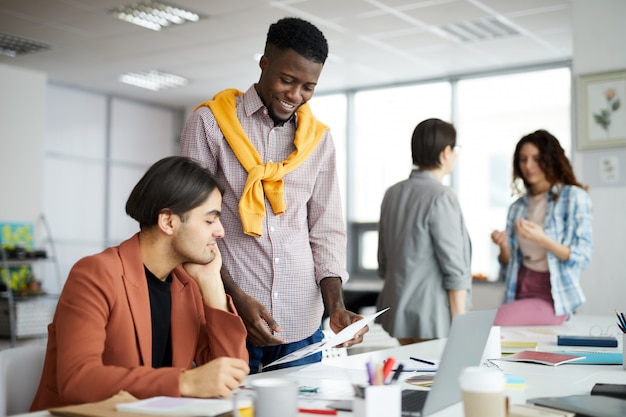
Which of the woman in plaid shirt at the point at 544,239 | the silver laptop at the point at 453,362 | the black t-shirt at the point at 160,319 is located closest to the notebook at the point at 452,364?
the silver laptop at the point at 453,362

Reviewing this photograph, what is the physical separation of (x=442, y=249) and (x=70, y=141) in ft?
21.4

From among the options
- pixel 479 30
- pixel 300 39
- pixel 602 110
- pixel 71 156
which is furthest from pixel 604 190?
pixel 71 156

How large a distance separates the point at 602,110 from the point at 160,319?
12.6 ft

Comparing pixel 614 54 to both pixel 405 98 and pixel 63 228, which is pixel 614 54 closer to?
pixel 405 98

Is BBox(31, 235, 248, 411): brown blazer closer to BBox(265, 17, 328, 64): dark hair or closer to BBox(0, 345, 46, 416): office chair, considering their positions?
BBox(0, 345, 46, 416): office chair

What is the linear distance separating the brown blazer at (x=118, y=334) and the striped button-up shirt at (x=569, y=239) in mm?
1859

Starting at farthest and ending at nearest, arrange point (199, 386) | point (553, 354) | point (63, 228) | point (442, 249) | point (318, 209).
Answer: point (63, 228) → point (442, 249) → point (318, 209) → point (553, 354) → point (199, 386)

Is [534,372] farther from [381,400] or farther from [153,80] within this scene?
[153,80]

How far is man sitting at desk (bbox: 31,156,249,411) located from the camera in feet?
4.61

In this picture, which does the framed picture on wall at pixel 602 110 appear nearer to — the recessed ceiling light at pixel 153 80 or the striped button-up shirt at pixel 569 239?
the striped button-up shirt at pixel 569 239

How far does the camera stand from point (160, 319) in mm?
1740

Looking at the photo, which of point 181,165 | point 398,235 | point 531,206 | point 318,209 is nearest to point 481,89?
point 531,206

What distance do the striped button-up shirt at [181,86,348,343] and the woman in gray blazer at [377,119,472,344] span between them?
88 centimetres

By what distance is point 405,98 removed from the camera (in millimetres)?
8188
